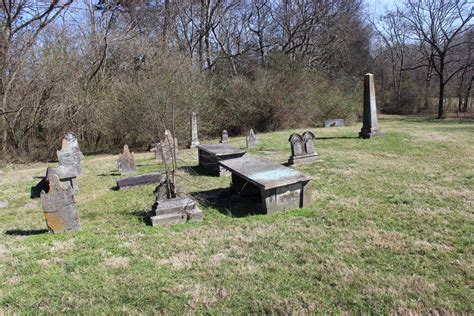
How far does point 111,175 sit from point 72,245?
532 cm

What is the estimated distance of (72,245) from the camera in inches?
185

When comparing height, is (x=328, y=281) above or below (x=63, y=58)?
below

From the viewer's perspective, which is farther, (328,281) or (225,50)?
(225,50)

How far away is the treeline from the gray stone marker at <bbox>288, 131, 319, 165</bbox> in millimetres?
3857

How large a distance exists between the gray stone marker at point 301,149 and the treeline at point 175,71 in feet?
12.7

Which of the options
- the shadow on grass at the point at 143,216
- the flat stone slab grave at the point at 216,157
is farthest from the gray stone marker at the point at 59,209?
the flat stone slab grave at the point at 216,157

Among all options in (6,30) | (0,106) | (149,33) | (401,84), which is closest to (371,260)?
(0,106)

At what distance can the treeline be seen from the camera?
587 inches

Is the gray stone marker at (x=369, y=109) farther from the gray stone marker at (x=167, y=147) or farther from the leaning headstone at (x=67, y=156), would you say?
the leaning headstone at (x=67, y=156)

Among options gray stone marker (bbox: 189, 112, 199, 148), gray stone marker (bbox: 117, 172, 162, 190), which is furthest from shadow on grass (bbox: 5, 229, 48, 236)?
gray stone marker (bbox: 189, 112, 199, 148)

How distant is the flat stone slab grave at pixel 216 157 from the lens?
8.72 meters

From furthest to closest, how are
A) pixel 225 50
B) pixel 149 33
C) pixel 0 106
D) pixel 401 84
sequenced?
pixel 401 84
pixel 225 50
pixel 149 33
pixel 0 106

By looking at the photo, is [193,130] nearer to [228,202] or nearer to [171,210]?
[228,202]

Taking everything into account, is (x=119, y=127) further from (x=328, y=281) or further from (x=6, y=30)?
(x=328, y=281)
